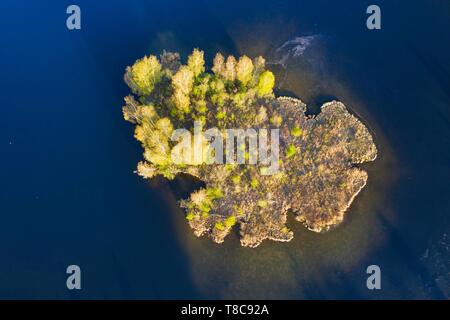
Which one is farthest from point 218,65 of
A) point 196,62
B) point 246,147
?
point 246,147

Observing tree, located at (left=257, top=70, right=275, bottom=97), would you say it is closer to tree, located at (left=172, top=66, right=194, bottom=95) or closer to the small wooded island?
the small wooded island

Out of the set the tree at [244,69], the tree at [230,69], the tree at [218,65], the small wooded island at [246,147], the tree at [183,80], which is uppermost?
the tree at [218,65]

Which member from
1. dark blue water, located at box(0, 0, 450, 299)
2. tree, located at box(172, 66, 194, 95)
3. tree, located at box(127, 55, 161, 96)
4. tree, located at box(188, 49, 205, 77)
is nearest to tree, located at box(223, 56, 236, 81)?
tree, located at box(188, 49, 205, 77)

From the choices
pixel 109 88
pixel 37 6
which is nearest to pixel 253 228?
pixel 109 88

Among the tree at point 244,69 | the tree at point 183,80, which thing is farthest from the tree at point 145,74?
the tree at point 244,69

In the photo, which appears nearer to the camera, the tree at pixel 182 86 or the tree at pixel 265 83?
the tree at pixel 182 86

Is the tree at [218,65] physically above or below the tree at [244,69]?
above

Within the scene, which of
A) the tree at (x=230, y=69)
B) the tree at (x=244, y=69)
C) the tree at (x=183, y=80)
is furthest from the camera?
the tree at (x=230, y=69)

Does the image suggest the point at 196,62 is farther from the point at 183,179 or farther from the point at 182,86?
the point at 183,179

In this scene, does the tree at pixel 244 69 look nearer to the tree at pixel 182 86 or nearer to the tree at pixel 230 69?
the tree at pixel 230 69
